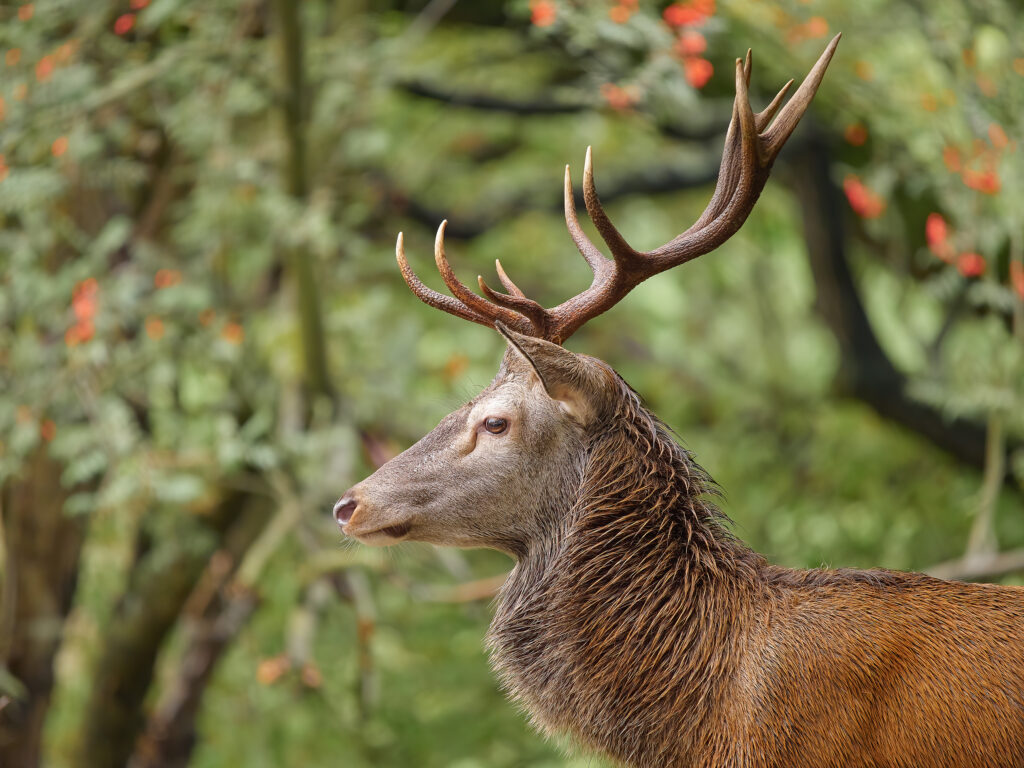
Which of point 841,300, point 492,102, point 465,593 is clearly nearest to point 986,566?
point 841,300

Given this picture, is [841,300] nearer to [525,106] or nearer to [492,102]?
[525,106]

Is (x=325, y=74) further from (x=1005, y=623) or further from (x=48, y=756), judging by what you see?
(x=48, y=756)

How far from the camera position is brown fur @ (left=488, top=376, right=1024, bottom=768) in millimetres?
2926

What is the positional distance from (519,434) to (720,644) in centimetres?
79

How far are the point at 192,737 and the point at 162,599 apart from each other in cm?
111

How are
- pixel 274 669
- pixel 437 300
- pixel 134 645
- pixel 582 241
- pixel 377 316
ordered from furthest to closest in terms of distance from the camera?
1. pixel 134 645
2. pixel 377 316
3. pixel 274 669
4. pixel 582 241
5. pixel 437 300

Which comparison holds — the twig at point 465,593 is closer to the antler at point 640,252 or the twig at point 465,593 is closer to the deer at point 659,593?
the deer at point 659,593

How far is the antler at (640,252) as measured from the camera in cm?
332

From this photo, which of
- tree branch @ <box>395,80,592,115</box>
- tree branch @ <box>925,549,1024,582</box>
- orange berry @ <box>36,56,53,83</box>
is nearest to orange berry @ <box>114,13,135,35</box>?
orange berry @ <box>36,56,53,83</box>

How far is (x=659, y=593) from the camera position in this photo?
3.31 meters

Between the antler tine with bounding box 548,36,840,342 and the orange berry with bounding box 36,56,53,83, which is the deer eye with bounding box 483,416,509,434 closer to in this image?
the antler tine with bounding box 548,36,840,342

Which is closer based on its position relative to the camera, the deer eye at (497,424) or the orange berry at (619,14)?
the deer eye at (497,424)

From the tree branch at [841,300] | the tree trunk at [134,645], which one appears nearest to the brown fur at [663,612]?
the tree branch at [841,300]

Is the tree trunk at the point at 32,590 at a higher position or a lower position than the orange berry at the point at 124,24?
lower
